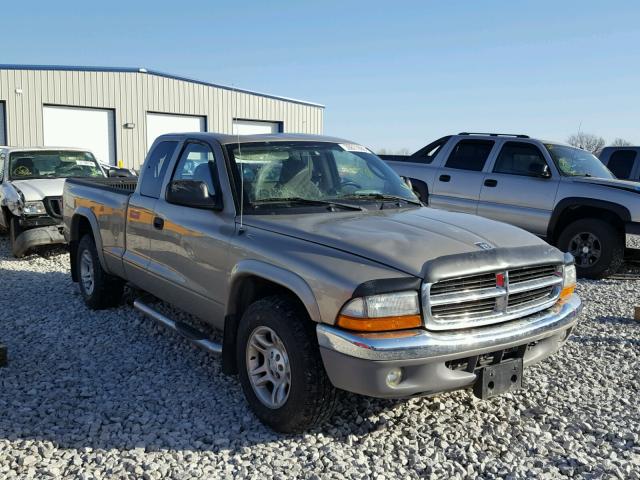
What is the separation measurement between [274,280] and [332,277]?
456 millimetres

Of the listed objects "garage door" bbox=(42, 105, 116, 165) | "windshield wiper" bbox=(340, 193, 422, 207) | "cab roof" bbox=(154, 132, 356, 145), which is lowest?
"windshield wiper" bbox=(340, 193, 422, 207)

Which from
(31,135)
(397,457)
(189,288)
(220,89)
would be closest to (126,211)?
(189,288)

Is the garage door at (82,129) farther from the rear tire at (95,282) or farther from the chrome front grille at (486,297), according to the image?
the chrome front grille at (486,297)

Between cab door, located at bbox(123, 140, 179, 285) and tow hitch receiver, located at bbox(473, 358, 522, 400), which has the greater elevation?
cab door, located at bbox(123, 140, 179, 285)

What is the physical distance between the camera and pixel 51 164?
10656mm

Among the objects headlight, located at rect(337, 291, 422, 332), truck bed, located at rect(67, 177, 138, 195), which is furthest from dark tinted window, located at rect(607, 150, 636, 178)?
headlight, located at rect(337, 291, 422, 332)

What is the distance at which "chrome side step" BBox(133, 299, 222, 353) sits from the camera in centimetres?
418

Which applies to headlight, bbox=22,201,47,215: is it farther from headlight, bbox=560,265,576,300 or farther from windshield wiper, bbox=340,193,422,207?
headlight, bbox=560,265,576,300

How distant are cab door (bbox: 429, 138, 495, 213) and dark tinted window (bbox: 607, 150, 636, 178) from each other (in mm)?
4115

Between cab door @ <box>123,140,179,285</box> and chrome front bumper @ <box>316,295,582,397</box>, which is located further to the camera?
cab door @ <box>123,140,179,285</box>

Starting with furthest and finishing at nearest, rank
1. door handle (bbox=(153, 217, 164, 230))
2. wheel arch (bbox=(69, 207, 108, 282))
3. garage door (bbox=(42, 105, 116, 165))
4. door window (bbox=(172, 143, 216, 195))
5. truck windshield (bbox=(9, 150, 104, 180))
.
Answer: garage door (bbox=(42, 105, 116, 165)) → truck windshield (bbox=(9, 150, 104, 180)) → wheel arch (bbox=(69, 207, 108, 282)) → door handle (bbox=(153, 217, 164, 230)) → door window (bbox=(172, 143, 216, 195))

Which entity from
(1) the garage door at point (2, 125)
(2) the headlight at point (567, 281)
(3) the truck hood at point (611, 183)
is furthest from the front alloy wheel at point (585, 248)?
(1) the garage door at point (2, 125)

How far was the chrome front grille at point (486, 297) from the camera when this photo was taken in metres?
3.29

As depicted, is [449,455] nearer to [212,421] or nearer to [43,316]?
[212,421]
